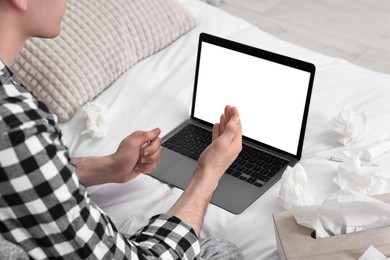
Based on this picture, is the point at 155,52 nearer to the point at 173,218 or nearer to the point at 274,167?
the point at 274,167

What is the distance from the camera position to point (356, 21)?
117 inches

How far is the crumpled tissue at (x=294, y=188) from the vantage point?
1.40m

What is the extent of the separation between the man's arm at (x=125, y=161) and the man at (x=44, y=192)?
0.28 meters

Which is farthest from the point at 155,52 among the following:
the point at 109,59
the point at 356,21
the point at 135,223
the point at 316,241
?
the point at 356,21

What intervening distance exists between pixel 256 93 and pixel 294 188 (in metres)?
0.30

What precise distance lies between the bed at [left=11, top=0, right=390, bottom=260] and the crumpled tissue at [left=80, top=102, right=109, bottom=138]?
0.02 meters

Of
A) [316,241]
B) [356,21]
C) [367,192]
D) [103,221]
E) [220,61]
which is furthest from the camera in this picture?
[356,21]

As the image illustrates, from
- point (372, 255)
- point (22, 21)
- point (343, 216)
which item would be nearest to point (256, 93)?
point (343, 216)

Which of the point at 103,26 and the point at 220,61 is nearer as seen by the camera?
the point at 220,61

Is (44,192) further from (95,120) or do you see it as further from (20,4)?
(95,120)

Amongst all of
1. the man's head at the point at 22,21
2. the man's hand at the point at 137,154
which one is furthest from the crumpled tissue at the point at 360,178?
the man's head at the point at 22,21

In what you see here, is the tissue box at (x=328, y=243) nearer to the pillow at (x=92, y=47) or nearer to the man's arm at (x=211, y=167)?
the man's arm at (x=211, y=167)

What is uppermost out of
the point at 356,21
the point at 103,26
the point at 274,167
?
the point at 103,26

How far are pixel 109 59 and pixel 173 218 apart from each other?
0.74 meters
